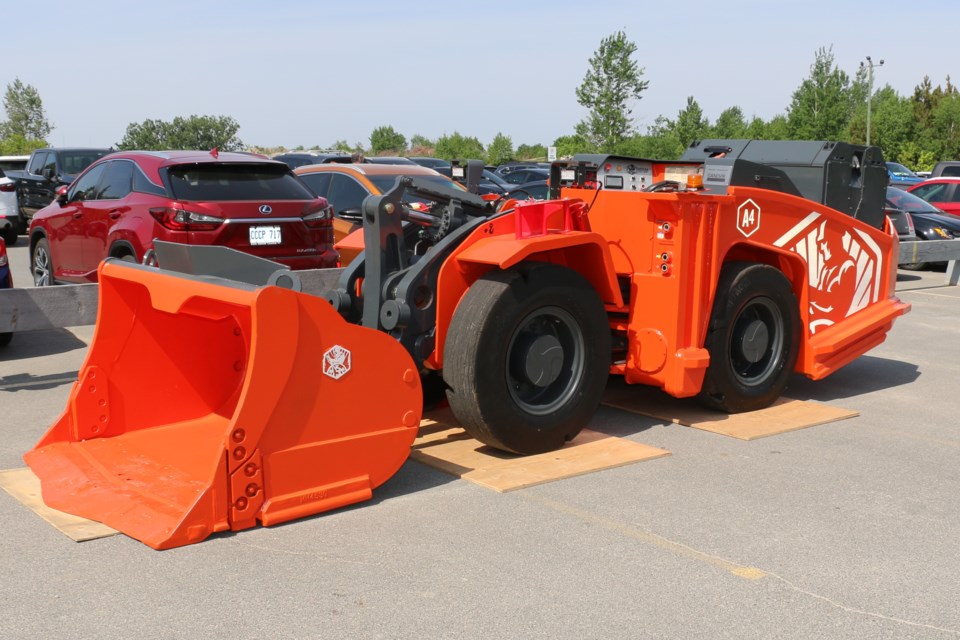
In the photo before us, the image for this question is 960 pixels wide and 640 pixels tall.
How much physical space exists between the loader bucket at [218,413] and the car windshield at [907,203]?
50.1ft

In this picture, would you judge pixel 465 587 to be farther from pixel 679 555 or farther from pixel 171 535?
pixel 171 535

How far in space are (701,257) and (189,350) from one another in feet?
10.1

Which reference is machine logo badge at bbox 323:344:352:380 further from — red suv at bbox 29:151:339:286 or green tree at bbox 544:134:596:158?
green tree at bbox 544:134:596:158

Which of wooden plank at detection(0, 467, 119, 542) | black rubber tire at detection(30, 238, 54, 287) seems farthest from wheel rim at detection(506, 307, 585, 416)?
black rubber tire at detection(30, 238, 54, 287)

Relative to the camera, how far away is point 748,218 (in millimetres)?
6684

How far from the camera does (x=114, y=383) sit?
561 cm

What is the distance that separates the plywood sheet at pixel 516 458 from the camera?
A: 553 centimetres

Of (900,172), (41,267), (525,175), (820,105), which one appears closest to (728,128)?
(820,105)

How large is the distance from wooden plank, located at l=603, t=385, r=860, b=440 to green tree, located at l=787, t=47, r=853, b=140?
48.2 metres

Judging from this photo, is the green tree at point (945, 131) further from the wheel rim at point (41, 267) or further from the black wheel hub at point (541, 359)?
the black wheel hub at point (541, 359)

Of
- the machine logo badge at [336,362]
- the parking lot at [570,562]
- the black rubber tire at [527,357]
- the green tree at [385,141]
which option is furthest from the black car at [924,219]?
the green tree at [385,141]

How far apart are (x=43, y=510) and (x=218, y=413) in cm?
130

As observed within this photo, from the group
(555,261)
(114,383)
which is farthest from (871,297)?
(114,383)

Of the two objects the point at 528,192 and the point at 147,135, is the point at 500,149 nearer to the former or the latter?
the point at 147,135
